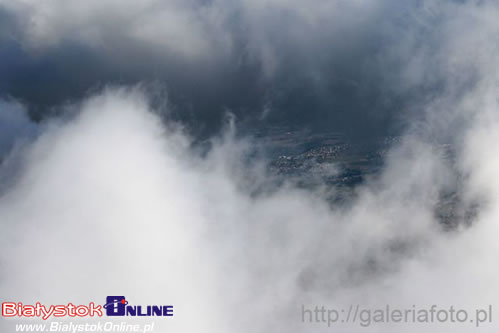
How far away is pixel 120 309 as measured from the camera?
183m
